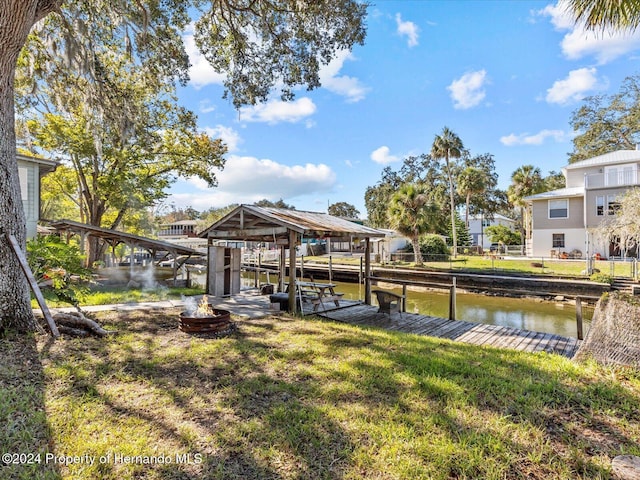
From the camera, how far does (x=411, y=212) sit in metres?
21.9

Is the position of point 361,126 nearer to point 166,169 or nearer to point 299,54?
point 299,54

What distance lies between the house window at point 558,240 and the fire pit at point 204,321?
26.1 meters

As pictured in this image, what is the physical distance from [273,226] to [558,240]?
2375 centimetres

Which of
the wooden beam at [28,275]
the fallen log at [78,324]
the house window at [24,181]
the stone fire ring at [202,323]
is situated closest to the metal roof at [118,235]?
the house window at [24,181]

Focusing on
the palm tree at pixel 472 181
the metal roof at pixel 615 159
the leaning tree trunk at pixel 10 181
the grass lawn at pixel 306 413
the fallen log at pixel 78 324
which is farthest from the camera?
the palm tree at pixel 472 181

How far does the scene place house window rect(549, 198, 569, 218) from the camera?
23.1 metres

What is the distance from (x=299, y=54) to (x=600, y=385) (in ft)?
29.1

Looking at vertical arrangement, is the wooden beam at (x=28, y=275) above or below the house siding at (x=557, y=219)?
below

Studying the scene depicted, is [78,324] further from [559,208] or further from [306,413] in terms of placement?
[559,208]

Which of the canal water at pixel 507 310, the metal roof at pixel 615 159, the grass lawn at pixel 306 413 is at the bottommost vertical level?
the canal water at pixel 507 310

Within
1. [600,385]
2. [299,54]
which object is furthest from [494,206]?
[600,385]

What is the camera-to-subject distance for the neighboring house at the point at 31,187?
12.7 metres

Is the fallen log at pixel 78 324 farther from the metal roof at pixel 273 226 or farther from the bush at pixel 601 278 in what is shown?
the bush at pixel 601 278

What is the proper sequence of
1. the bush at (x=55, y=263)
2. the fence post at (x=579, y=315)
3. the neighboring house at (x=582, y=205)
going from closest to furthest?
the bush at (x=55, y=263)
the fence post at (x=579, y=315)
the neighboring house at (x=582, y=205)
